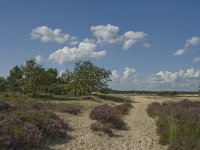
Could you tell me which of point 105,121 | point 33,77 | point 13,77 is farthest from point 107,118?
point 13,77

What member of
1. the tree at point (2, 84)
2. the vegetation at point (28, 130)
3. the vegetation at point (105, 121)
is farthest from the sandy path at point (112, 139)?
the tree at point (2, 84)

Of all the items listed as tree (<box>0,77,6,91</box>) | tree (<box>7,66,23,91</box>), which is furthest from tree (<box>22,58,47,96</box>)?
tree (<box>0,77,6,91</box>)

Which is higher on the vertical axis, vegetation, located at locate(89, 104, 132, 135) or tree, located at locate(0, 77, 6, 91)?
tree, located at locate(0, 77, 6, 91)

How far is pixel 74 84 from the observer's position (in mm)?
63312

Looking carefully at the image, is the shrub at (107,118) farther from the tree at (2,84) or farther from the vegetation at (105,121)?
the tree at (2,84)

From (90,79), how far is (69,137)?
42.5 m

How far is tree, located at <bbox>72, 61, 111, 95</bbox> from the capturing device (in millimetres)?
61969

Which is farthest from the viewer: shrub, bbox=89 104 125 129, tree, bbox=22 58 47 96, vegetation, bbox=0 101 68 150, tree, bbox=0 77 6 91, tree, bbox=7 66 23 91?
tree, bbox=0 77 6 91

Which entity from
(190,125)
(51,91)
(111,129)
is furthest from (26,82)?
(190,125)

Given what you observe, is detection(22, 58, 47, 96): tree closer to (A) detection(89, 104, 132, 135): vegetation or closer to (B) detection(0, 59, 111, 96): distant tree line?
(B) detection(0, 59, 111, 96): distant tree line

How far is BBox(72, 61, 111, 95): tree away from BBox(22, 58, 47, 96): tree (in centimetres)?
1037

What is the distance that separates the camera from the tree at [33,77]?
51.3 meters

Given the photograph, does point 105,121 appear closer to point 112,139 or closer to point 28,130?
point 112,139

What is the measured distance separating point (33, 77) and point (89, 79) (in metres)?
12.6
